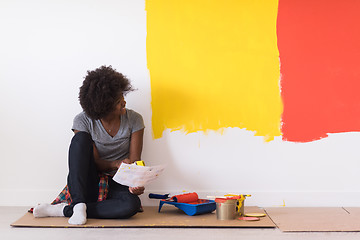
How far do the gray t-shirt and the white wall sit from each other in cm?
26

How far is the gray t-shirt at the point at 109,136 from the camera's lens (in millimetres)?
2619

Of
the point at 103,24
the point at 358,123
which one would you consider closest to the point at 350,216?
the point at 358,123

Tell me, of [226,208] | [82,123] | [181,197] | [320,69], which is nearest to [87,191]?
[82,123]

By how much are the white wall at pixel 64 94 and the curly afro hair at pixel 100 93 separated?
1.49ft

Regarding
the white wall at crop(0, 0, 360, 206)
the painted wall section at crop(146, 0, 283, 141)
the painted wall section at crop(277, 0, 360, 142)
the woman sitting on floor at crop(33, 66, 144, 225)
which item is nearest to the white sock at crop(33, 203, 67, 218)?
the woman sitting on floor at crop(33, 66, 144, 225)

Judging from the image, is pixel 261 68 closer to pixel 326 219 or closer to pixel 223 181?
pixel 223 181

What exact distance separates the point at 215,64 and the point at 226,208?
0.94 metres

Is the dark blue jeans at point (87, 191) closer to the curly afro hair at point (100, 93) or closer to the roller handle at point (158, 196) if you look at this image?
the curly afro hair at point (100, 93)

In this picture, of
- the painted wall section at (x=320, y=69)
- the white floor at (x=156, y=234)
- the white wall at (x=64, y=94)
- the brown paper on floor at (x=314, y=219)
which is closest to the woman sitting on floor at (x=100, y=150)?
the white floor at (x=156, y=234)

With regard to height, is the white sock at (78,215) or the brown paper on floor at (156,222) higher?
the white sock at (78,215)

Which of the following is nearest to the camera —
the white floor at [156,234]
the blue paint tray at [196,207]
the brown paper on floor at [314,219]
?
the white floor at [156,234]

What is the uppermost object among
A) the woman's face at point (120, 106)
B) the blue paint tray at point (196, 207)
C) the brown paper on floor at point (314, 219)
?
A: the woman's face at point (120, 106)

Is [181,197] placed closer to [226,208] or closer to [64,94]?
[226,208]

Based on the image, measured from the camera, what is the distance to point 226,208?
7.84 feet
